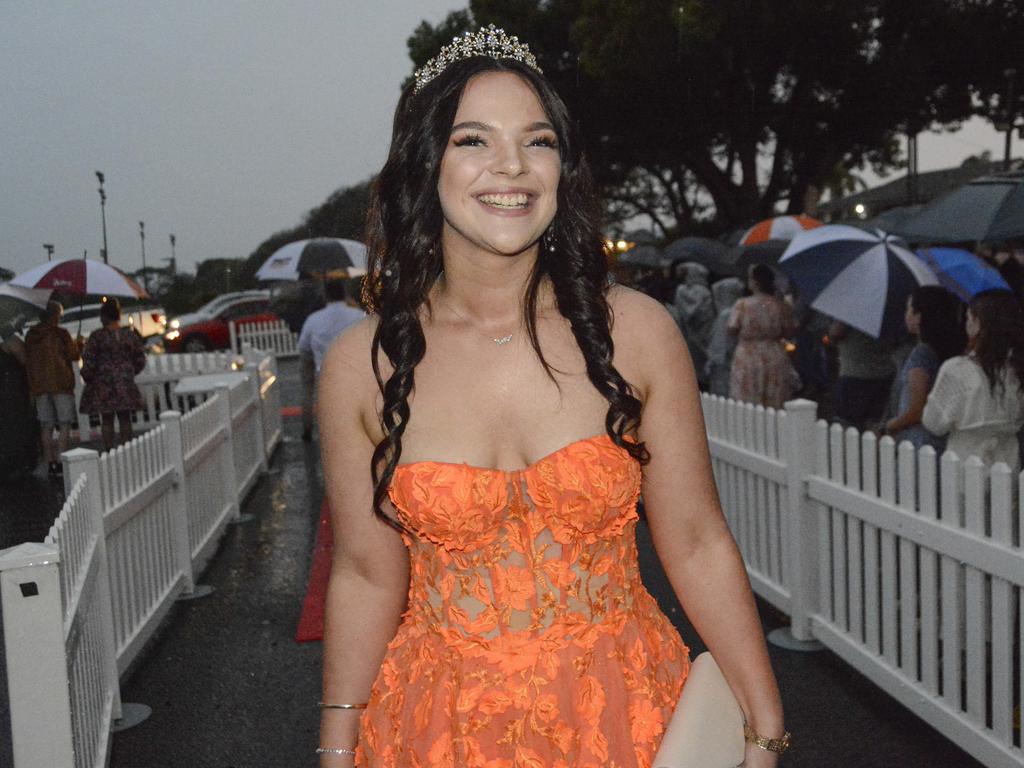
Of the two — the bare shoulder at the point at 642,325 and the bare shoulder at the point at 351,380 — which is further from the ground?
the bare shoulder at the point at 642,325

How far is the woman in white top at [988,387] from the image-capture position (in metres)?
5.51

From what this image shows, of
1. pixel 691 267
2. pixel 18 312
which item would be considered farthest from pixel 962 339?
pixel 18 312

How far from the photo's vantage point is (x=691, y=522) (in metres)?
2.27

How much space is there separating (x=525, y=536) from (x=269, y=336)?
103 ft

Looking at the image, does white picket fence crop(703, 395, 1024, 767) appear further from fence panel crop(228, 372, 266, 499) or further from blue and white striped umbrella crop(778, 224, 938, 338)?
fence panel crop(228, 372, 266, 499)

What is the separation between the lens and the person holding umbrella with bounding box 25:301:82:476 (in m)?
12.4

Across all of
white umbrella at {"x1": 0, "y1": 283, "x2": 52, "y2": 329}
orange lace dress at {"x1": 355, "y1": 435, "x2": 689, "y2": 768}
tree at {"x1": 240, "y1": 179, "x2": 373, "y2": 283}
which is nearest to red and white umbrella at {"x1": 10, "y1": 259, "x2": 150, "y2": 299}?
white umbrella at {"x1": 0, "y1": 283, "x2": 52, "y2": 329}

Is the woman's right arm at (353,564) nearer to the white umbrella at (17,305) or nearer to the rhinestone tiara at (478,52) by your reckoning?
the rhinestone tiara at (478,52)

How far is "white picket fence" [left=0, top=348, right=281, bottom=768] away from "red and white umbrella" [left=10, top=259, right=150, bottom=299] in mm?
2159

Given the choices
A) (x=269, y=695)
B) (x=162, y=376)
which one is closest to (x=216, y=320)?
(x=162, y=376)

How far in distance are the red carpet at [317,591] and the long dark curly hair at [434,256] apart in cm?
341

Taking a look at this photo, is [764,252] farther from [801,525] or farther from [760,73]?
[760,73]

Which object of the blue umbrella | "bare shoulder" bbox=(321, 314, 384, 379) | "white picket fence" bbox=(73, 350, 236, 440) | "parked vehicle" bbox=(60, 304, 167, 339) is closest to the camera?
"bare shoulder" bbox=(321, 314, 384, 379)

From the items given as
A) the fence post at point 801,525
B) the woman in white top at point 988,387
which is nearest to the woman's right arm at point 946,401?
the woman in white top at point 988,387
